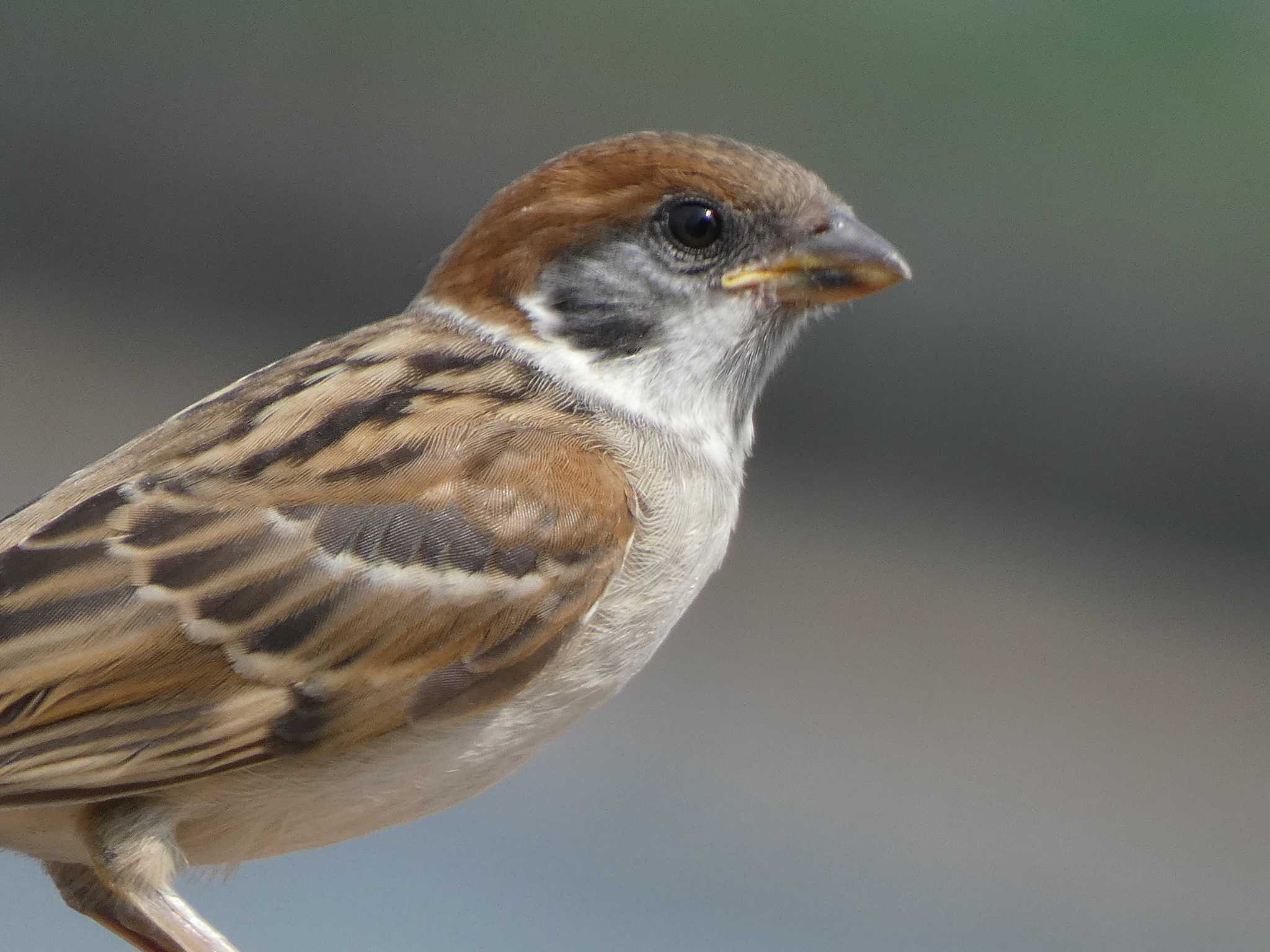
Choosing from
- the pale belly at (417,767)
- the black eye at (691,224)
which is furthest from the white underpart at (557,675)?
the black eye at (691,224)

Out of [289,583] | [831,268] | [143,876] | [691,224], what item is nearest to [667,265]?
[691,224]

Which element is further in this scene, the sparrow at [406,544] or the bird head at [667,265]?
the bird head at [667,265]

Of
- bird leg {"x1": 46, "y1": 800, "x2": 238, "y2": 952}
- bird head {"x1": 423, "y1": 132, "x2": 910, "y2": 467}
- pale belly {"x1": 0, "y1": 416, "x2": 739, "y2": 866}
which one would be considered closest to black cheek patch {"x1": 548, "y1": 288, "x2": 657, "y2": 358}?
bird head {"x1": 423, "y1": 132, "x2": 910, "y2": 467}

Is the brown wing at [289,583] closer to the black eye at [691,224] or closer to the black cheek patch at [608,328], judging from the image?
the black cheek patch at [608,328]

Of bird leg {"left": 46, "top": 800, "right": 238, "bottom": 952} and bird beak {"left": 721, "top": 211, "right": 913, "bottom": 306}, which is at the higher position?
bird beak {"left": 721, "top": 211, "right": 913, "bottom": 306}

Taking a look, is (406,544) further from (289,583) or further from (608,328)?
(608,328)

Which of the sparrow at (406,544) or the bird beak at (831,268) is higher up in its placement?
the bird beak at (831,268)

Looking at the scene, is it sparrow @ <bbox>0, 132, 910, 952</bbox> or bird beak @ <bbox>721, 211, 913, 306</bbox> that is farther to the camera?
bird beak @ <bbox>721, 211, 913, 306</bbox>

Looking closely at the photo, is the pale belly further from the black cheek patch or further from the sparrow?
the black cheek patch
